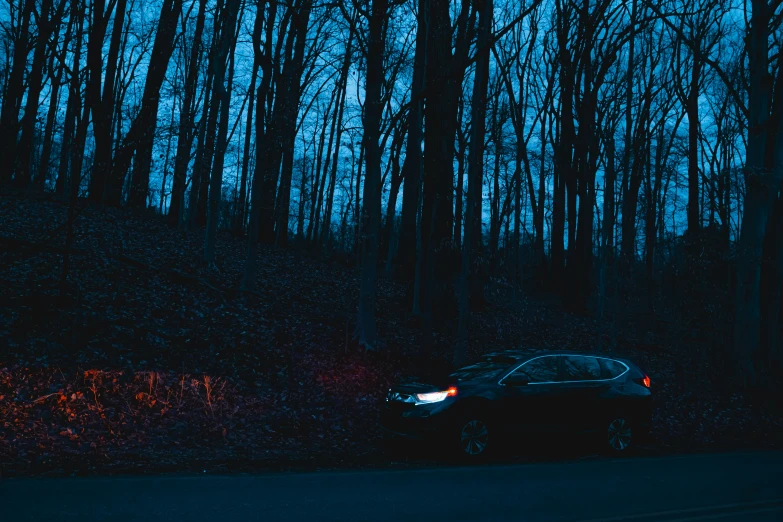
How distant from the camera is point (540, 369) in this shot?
10.8 metres

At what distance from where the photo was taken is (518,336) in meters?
20.1

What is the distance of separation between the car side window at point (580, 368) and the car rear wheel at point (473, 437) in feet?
6.53

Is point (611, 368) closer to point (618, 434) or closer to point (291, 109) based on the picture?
point (618, 434)

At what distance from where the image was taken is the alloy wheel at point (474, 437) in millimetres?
9859

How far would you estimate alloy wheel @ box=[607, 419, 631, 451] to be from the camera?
11.2 m

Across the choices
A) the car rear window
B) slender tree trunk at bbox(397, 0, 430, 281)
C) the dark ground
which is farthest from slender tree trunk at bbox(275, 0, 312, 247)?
the car rear window

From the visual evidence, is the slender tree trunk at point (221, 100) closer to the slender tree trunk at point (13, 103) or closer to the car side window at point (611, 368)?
the car side window at point (611, 368)

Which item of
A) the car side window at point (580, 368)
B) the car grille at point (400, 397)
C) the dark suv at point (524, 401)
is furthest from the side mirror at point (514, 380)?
the car grille at point (400, 397)

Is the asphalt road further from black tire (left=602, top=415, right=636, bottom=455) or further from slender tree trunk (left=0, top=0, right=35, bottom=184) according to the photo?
slender tree trunk (left=0, top=0, right=35, bottom=184)

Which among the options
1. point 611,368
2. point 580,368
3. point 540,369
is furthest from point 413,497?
point 611,368

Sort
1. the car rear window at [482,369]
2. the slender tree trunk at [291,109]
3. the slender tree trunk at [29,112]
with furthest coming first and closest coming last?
the slender tree trunk at [29,112] < the slender tree trunk at [291,109] < the car rear window at [482,369]

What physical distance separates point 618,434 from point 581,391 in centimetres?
119

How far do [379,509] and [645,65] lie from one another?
83.9 feet

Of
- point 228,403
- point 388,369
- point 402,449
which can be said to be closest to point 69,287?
point 228,403
